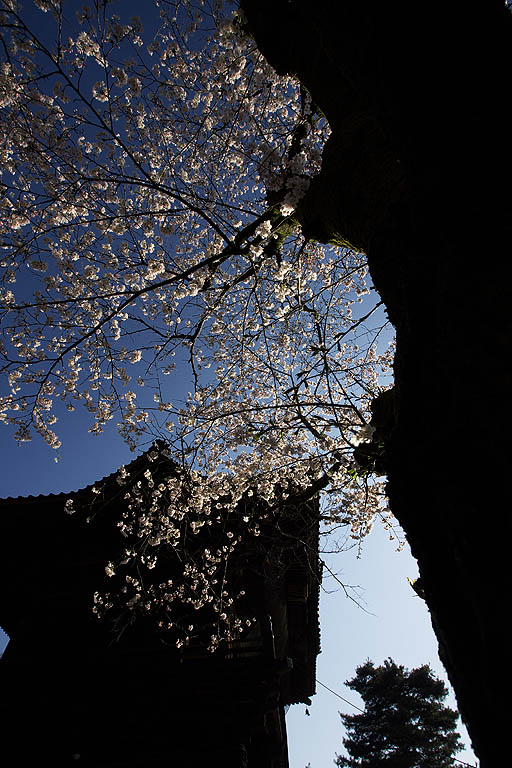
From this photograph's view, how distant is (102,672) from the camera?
5742 millimetres

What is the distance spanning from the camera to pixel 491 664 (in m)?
1.07

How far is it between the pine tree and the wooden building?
18108 mm

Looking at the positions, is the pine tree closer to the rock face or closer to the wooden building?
the wooden building

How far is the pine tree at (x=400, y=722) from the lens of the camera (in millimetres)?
18797

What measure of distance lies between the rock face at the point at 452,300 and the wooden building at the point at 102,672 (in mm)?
4936

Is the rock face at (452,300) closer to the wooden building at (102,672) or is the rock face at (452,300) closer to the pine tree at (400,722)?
the wooden building at (102,672)

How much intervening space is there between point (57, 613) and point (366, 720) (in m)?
21.8

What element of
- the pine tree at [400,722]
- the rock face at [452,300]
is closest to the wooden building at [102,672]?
the rock face at [452,300]

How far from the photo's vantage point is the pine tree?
61.7 ft

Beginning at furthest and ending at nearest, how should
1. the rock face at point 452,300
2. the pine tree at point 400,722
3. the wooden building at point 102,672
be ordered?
the pine tree at point 400,722 → the wooden building at point 102,672 → the rock face at point 452,300

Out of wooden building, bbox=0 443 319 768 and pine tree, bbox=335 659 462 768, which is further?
pine tree, bbox=335 659 462 768

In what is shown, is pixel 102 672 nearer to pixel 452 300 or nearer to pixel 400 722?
pixel 452 300

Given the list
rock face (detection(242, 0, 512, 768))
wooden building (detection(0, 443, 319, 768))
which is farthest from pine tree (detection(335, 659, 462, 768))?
rock face (detection(242, 0, 512, 768))

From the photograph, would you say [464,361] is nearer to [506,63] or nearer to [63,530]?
[506,63]
